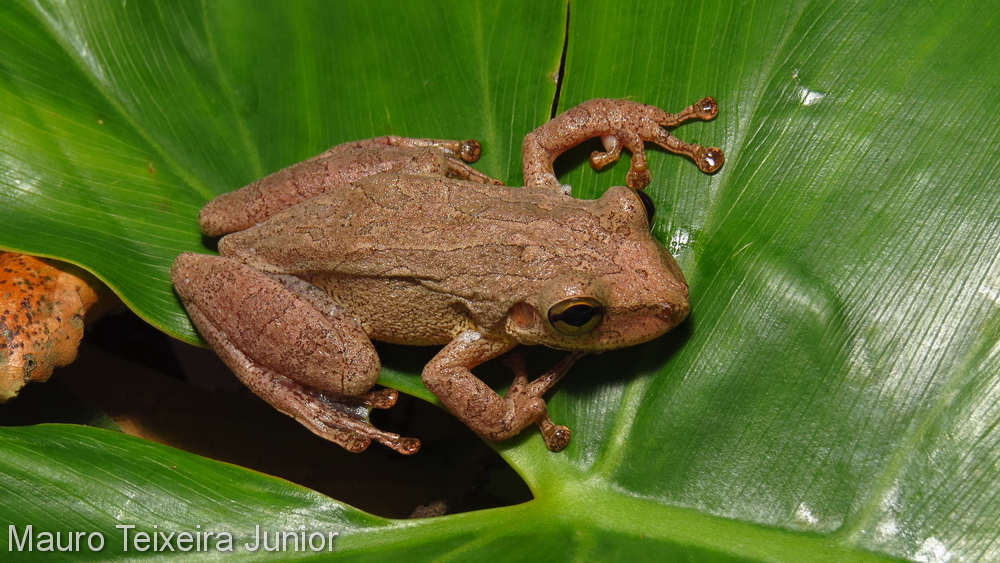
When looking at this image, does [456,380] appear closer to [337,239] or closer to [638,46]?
[337,239]

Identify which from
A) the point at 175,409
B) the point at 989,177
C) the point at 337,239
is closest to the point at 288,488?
the point at 337,239

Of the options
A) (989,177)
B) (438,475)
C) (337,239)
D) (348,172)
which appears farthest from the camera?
(438,475)

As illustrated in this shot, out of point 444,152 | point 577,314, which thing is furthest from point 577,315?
point 444,152

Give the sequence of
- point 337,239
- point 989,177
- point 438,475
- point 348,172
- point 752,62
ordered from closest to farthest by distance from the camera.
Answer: point 989,177
point 752,62
point 337,239
point 348,172
point 438,475

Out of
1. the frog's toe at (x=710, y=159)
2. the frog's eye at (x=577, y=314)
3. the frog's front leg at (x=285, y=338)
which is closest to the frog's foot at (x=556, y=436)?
the frog's eye at (x=577, y=314)

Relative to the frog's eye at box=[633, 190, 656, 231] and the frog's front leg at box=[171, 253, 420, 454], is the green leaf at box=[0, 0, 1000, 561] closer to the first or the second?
the frog's eye at box=[633, 190, 656, 231]

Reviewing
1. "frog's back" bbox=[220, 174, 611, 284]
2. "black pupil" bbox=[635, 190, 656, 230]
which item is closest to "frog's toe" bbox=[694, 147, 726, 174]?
"black pupil" bbox=[635, 190, 656, 230]

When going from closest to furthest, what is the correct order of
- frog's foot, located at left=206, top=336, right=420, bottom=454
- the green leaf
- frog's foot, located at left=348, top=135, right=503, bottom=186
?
1. the green leaf
2. frog's foot, located at left=206, top=336, right=420, bottom=454
3. frog's foot, located at left=348, top=135, right=503, bottom=186
